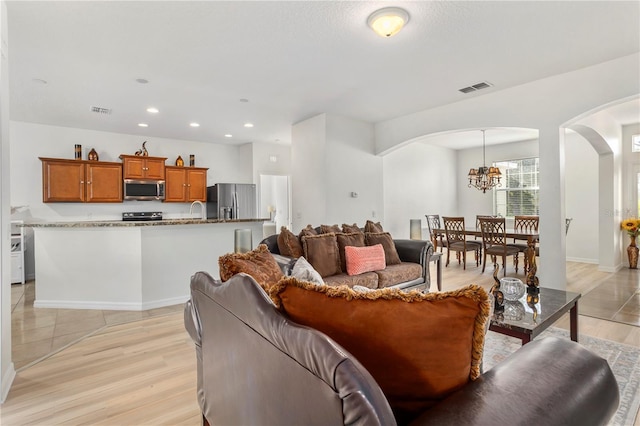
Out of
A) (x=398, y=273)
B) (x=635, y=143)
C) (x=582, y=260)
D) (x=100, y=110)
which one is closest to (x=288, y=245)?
(x=398, y=273)

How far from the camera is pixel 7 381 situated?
212cm

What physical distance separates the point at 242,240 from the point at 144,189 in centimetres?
294

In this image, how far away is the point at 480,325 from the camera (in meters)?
0.81

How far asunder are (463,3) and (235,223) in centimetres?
354

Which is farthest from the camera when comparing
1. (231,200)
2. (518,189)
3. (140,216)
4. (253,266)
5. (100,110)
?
(518,189)

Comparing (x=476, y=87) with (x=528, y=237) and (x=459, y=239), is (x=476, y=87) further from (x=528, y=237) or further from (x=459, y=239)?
(x=459, y=239)

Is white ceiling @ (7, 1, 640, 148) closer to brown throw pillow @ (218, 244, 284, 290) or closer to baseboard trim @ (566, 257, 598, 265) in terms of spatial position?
brown throw pillow @ (218, 244, 284, 290)

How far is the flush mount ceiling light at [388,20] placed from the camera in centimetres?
238

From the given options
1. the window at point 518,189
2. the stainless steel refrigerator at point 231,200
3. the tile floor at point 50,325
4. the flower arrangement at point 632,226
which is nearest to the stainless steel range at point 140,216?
the stainless steel refrigerator at point 231,200

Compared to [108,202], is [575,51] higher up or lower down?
higher up

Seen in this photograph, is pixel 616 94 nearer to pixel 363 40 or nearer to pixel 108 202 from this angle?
pixel 363 40

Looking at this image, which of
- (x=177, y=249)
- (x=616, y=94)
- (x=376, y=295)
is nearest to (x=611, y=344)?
(x=616, y=94)

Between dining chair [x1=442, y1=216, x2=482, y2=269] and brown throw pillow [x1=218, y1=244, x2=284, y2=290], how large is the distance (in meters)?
4.81

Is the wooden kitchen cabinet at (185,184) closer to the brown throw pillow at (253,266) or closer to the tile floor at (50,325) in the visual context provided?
the tile floor at (50,325)
